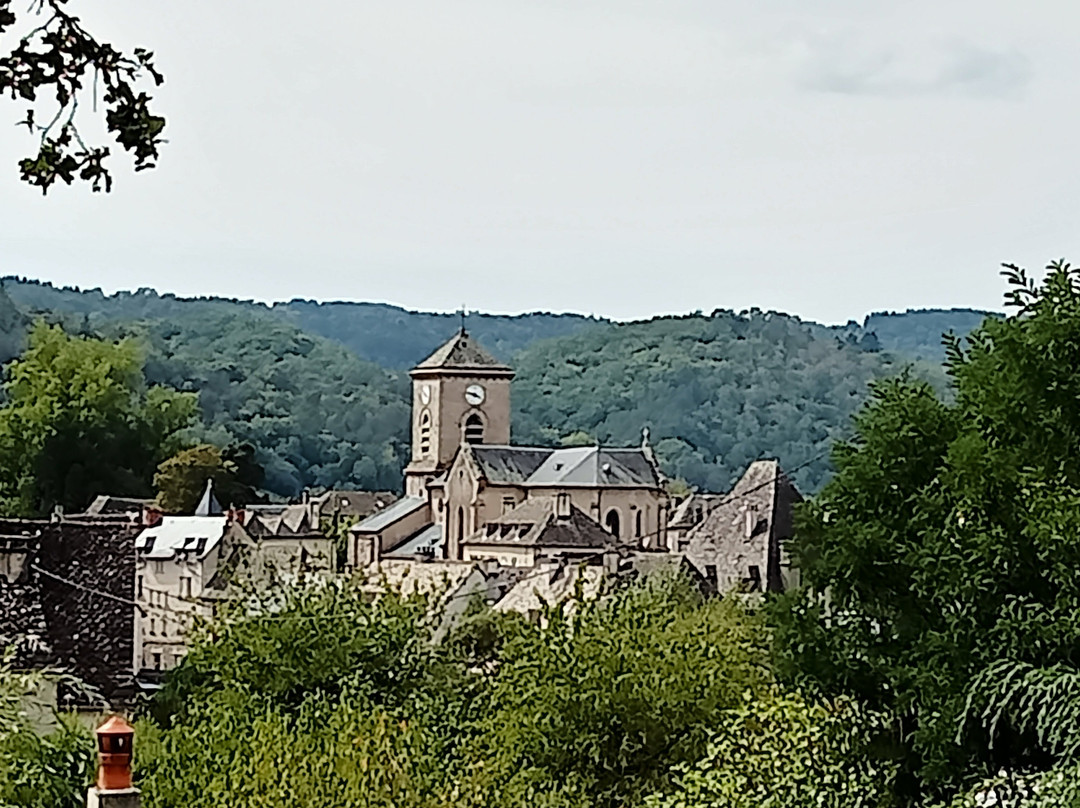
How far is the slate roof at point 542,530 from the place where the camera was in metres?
59.0

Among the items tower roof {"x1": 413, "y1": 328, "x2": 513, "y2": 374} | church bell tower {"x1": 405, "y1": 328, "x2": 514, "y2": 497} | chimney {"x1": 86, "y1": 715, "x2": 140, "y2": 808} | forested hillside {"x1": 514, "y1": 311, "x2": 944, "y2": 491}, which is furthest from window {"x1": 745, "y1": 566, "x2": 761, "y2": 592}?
forested hillside {"x1": 514, "y1": 311, "x2": 944, "y2": 491}

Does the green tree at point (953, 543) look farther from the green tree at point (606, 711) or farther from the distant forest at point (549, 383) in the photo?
the distant forest at point (549, 383)

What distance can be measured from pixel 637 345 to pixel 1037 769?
141745mm

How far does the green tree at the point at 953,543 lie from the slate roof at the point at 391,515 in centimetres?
5464

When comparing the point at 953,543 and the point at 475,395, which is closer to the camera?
the point at 953,543

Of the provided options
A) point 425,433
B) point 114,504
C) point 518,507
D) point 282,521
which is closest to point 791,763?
point 114,504

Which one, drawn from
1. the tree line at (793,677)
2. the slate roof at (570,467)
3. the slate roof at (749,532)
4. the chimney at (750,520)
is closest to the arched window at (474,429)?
the slate roof at (570,467)

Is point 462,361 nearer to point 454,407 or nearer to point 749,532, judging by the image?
point 454,407

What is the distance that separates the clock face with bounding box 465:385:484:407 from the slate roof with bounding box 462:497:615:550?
1038 cm

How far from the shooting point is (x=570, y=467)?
67.0 m

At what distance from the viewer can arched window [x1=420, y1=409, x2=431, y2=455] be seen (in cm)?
7606

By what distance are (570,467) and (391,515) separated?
700 centimetres

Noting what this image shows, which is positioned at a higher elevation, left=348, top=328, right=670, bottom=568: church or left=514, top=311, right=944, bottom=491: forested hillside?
left=514, top=311, right=944, bottom=491: forested hillside

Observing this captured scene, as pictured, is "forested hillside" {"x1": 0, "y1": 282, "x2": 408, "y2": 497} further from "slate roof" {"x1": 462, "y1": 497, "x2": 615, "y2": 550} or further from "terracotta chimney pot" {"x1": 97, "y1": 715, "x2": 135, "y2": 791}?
"terracotta chimney pot" {"x1": 97, "y1": 715, "x2": 135, "y2": 791}
